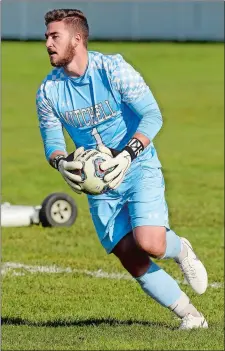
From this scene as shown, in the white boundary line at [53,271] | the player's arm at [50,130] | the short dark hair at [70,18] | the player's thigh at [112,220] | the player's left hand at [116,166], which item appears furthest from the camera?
the white boundary line at [53,271]

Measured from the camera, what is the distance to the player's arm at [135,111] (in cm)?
803

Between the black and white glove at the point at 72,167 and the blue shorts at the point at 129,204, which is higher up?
the black and white glove at the point at 72,167

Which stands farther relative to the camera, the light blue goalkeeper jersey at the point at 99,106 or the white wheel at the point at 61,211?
the white wheel at the point at 61,211

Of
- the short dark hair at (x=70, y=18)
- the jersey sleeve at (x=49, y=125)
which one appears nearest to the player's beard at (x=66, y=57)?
the short dark hair at (x=70, y=18)

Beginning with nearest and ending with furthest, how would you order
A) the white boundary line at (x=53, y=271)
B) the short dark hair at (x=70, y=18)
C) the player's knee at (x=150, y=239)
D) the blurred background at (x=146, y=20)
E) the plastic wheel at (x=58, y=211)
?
the short dark hair at (x=70, y=18) → the player's knee at (x=150, y=239) → the white boundary line at (x=53, y=271) → the plastic wheel at (x=58, y=211) → the blurred background at (x=146, y=20)

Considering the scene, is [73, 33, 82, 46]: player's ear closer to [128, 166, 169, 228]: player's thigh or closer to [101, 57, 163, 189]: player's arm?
[101, 57, 163, 189]: player's arm

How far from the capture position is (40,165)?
21.7m

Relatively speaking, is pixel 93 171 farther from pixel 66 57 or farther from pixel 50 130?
pixel 66 57

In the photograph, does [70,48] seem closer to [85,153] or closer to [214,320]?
[85,153]

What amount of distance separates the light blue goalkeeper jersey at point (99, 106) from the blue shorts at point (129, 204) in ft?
0.46

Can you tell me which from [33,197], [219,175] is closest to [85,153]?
[33,197]

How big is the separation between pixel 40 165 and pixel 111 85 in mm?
13627

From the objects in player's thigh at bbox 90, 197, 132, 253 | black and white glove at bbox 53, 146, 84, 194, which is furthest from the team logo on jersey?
player's thigh at bbox 90, 197, 132, 253

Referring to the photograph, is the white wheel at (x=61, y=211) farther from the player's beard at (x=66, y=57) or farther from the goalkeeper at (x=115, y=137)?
the player's beard at (x=66, y=57)
